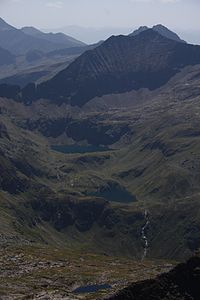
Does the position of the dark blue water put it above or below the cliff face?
below

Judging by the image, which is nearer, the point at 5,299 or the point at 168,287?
the point at 168,287

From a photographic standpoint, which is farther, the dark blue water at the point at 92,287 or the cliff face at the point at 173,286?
the dark blue water at the point at 92,287

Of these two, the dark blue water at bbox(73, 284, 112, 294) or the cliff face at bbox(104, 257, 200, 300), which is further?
the dark blue water at bbox(73, 284, 112, 294)

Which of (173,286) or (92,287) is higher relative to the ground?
(173,286)

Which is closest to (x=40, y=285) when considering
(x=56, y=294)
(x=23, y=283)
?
(x=23, y=283)

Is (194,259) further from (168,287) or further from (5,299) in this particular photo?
(5,299)

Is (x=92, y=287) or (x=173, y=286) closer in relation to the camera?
(x=173, y=286)

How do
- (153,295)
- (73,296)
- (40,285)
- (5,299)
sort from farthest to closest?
(40,285) → (5,299) → (73,296) → (153,295)

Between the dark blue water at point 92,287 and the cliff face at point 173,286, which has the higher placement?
the cliff face at point 173,286
